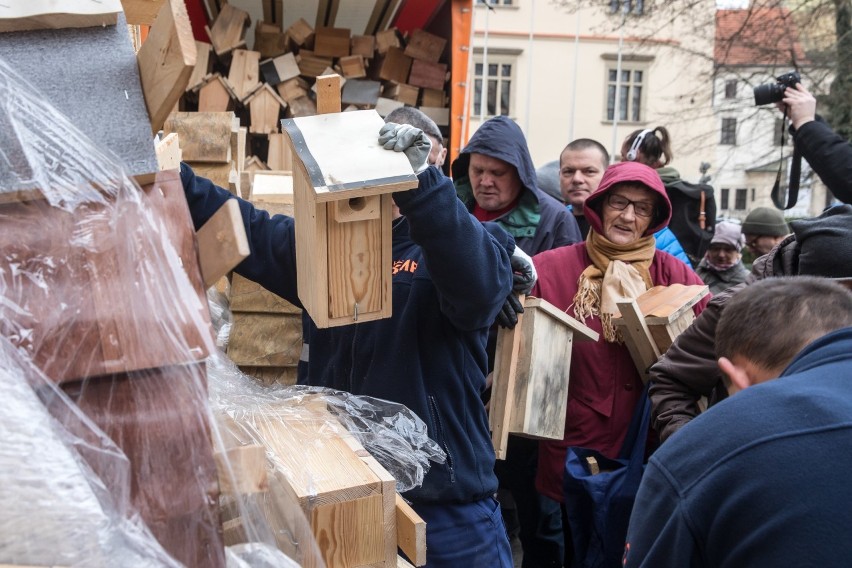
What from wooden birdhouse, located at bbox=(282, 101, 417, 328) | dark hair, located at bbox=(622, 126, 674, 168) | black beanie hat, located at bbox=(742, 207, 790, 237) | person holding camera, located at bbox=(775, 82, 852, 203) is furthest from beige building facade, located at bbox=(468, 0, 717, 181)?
wooden birdhouse, located at bbox=(282, 101, 417, 328)

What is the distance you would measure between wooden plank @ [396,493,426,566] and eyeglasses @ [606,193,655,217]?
1.96 metres

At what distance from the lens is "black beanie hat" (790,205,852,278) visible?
2.55 metres

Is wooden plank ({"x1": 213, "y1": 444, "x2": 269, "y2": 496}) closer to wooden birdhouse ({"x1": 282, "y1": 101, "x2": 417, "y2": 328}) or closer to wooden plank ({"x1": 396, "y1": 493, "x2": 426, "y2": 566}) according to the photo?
wooden plank ({"x1": 396, "y1": 493, "x2": 426, "y2": 566})

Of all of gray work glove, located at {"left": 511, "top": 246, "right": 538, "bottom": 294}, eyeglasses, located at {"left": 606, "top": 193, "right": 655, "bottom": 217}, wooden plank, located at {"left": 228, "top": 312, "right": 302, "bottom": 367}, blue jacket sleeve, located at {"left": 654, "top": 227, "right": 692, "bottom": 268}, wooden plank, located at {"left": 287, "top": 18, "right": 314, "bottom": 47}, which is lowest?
wooden plank, located at {"left": 228, "top": 312, "right": 302, "bottom": 367}

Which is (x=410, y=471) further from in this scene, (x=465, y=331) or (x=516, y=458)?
(x=516, y=458)

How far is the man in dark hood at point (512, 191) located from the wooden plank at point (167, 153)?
1.36 meters

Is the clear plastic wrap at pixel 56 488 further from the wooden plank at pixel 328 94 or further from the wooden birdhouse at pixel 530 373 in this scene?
the wooden birdhouse at pixel 530 373

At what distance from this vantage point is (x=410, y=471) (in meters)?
1.79

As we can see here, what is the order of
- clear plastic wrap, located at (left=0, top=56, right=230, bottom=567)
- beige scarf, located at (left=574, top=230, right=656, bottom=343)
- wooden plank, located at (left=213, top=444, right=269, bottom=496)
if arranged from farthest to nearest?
beige scarf, located at (left=574, top=230, right=656, bottom=343), wooden plank, located at (left=213, top=444, right=269, bottom=496), clear plastic wrap, located at (left=0, top=56, right=230, bottom=567)

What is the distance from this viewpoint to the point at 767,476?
1238 mm

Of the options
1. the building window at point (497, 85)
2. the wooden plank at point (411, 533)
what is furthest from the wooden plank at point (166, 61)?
the building window at point (497, 85)

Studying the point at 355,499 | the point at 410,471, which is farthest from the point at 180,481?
the point at 410,471

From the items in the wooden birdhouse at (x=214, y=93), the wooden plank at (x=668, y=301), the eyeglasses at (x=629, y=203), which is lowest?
the wooden plank at (x=668, y=301)

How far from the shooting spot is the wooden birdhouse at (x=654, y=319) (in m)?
2.81
